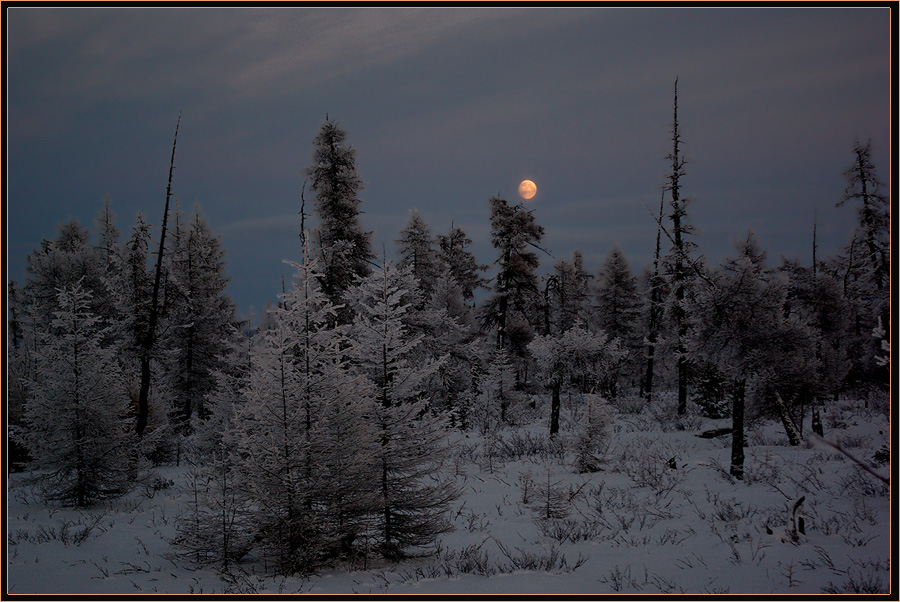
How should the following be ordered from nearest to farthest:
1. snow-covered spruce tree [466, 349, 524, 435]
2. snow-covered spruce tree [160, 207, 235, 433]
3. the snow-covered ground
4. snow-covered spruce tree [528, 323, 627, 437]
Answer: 1. the snow-covered ground
2. snow-covered spruce tree [528, 323, 627, 437]
3. snow-covered spruce tree [466, 349, 524, 435]
4. snow-covered spruce tree [160, 207, 235, 433]

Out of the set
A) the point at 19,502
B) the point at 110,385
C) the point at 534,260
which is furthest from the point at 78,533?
the point at 534,260

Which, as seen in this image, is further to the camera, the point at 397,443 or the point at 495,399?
the point at 495,399

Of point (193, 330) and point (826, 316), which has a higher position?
point (826, 316)

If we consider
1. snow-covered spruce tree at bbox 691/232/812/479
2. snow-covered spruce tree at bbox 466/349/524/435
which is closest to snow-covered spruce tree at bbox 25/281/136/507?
snow-covered spruce tree at bbox 466/349/524/435

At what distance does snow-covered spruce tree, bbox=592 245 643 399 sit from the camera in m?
36.9

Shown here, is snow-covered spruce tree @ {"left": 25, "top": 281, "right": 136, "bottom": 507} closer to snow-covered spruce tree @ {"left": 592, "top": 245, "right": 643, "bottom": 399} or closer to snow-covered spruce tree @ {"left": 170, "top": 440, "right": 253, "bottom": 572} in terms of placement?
snow-covered spruce tree @ {"left": 170, "top": 440, "right": 253, "bottom": 572}

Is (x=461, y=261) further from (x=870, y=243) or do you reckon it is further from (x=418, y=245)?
(x=870, y=243)

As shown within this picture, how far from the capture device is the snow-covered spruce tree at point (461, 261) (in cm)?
3575

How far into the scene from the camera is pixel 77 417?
37.1 ft

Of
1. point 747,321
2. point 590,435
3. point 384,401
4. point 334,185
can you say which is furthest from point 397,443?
point 334,185

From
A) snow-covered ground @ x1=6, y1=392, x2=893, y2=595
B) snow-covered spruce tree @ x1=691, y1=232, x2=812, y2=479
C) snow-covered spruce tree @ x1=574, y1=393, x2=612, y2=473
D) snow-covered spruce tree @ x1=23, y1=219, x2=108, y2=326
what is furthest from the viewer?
snow-covered spruce tree @ x1=23, y1=219, x2=108, y2=326

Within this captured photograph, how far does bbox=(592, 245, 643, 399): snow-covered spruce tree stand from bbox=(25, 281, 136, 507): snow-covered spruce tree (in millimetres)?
32745

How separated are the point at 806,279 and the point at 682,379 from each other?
7.58 meters

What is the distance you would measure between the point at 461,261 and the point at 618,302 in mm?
13339
